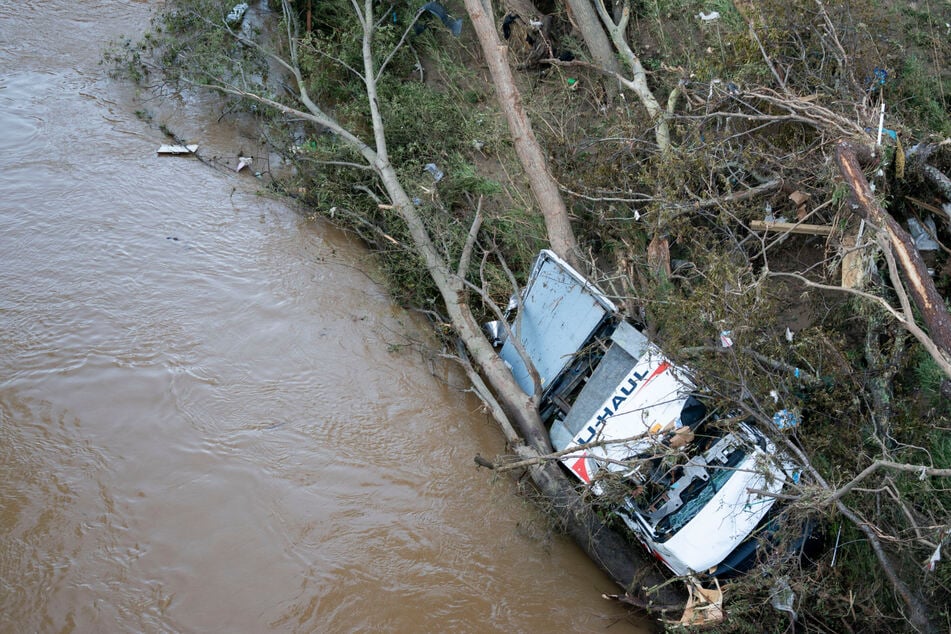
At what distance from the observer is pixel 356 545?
5.78 metres

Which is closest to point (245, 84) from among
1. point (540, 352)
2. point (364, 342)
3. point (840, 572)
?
point (364, 342)

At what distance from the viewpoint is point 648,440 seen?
542 cm

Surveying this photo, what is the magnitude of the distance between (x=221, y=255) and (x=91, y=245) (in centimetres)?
140

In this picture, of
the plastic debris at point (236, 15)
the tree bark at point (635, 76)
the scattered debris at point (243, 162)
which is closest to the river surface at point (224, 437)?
the scattered debris at point (243, 162)

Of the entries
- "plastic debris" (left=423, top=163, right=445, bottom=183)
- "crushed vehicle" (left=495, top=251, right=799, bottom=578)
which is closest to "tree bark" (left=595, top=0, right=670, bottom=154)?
"crushed vehicle" (left=495, top=251, right=799, bottom=578)

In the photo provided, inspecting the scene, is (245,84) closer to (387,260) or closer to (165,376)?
(387,260)

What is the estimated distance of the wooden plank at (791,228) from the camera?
6.34 m

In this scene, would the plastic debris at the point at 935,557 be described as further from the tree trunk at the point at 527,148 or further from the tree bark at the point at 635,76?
the tree bark at the point at 635,76

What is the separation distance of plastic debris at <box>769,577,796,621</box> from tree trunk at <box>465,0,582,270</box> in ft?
10.2

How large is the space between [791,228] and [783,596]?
3140mm

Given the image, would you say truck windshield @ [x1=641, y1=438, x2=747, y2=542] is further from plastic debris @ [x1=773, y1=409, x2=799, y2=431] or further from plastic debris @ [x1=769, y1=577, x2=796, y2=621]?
plastic debris @ [x1=769, y1=577, x2=796, y2=621]

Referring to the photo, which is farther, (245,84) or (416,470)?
(245,84)

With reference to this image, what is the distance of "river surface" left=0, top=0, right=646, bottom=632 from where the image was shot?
541cm

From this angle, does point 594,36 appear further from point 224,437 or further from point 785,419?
point 224,437
